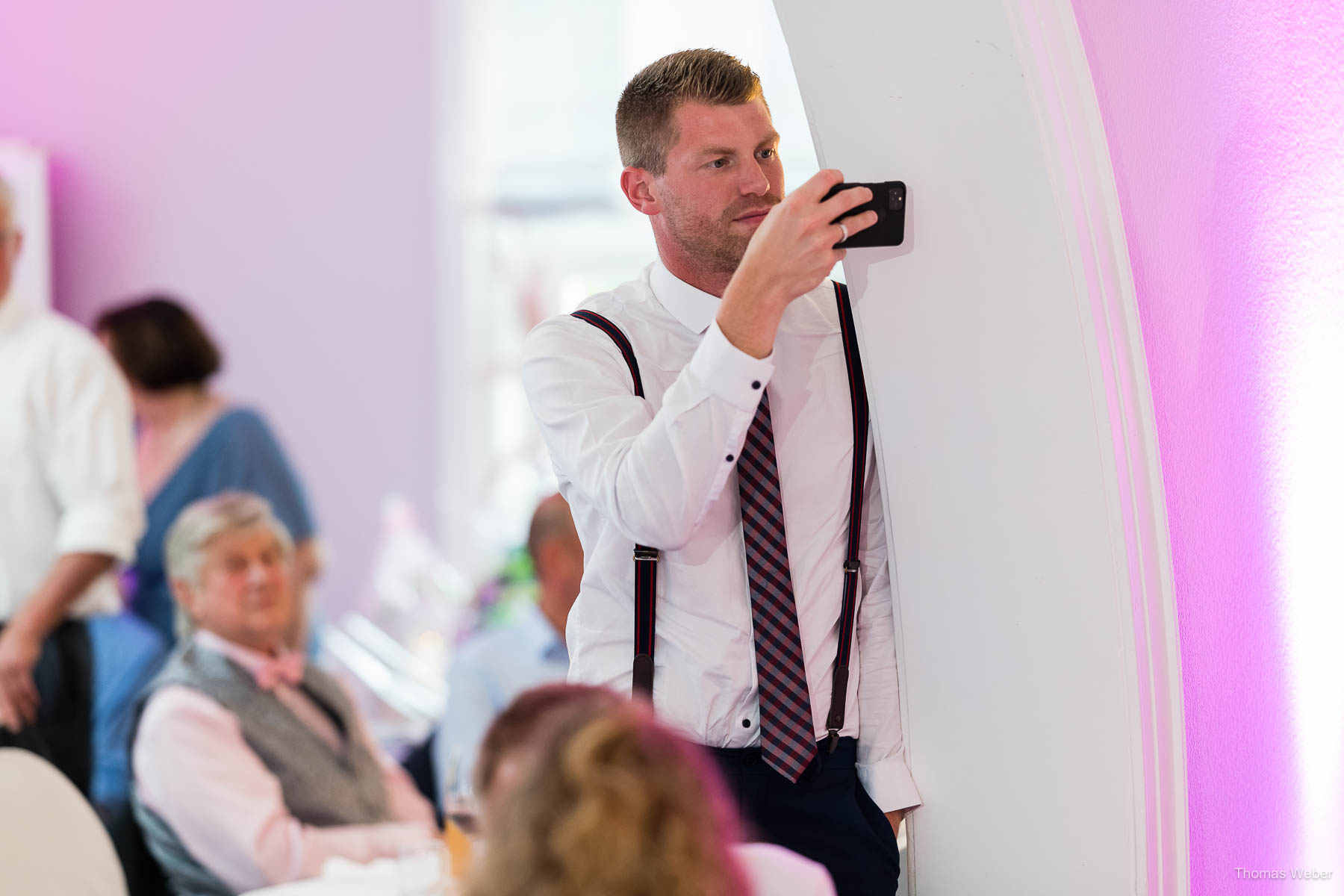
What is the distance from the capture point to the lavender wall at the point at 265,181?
537 centimetres

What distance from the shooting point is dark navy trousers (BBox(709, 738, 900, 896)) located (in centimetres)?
140

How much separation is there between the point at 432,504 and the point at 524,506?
38cm

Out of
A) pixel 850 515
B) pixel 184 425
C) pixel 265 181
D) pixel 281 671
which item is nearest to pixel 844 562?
pixel 850 515

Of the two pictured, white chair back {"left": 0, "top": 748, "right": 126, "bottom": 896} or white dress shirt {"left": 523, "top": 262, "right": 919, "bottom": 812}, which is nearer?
white dress shirt {"left": 523, "top": 262, "right": 919, "bottom": 812}

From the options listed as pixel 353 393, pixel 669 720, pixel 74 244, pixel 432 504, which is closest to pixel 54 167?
pixel 74 244

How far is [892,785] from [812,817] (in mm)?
101

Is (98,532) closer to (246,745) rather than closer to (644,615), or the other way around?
(246,745)

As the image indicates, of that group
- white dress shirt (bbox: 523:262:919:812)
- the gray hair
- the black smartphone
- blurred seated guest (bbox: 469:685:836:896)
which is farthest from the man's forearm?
blurred seated guest (bbox: 469:685:836:896)

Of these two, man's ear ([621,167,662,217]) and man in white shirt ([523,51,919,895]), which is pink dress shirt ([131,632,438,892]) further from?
man's ear ([621,167,662,217])

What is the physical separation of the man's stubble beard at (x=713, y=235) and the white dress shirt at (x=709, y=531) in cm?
4

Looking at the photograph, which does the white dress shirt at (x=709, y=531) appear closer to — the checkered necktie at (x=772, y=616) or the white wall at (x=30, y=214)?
the checkered necktie at (x=772, y=616)

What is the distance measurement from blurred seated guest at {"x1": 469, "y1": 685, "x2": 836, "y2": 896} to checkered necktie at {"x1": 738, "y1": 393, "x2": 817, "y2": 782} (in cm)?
51

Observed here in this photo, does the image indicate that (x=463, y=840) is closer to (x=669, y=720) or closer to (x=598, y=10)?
Result: (x=669, y=720)

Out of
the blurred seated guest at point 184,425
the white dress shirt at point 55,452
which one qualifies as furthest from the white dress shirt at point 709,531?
the blurred seated guest at point 184,425
